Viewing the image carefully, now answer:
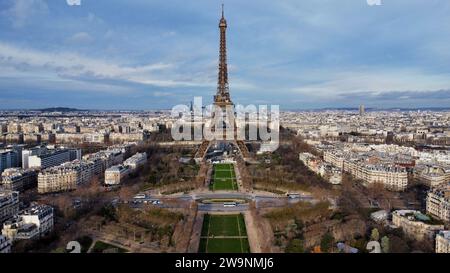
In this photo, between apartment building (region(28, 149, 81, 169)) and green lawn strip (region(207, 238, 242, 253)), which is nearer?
green lawn strip (region(207, 238, 242, 253))

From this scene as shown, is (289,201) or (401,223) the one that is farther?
(289,201)

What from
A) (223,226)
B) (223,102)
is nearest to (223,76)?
(223,102)

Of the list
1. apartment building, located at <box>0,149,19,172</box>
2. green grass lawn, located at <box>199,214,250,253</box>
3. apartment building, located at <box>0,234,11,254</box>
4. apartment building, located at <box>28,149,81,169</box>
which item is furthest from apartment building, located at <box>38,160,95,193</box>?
apartment building, located at <box>0,234,11,254</box>

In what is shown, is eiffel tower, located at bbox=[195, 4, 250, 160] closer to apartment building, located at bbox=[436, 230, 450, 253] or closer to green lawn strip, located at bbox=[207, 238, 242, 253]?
green lawn strip, located at bbox=[207, 238, 242, 253]

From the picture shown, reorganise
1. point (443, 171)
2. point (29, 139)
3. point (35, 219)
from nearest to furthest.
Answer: point (35, 219)
point (443, 171)
point (29, 139)
